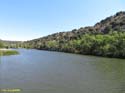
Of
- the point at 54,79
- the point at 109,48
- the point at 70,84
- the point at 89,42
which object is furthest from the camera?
the point at 89,42

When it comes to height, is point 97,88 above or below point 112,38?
below

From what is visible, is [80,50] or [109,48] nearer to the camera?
[109,48]

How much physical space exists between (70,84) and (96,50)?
328 feet

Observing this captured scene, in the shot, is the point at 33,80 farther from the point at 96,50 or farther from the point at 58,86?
the point at 96,50

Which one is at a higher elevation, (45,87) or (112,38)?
(112,38)

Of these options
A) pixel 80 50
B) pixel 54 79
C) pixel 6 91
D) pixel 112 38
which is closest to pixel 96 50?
pixel 112 38

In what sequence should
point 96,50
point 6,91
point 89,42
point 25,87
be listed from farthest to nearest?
1. point 89,42
2. point 96,50
3. point 25,87
4. point 6,91

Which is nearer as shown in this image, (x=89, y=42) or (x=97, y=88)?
(x=97, y=88)

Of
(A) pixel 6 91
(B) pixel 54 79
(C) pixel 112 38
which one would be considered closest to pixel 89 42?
(C) pixel 112 38

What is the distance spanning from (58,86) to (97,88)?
5.53 metres

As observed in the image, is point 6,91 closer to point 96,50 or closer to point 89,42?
point 96,50

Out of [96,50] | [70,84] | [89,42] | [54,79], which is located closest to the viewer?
[70,84]

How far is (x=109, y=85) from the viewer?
39.3 m

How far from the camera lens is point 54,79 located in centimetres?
4228
